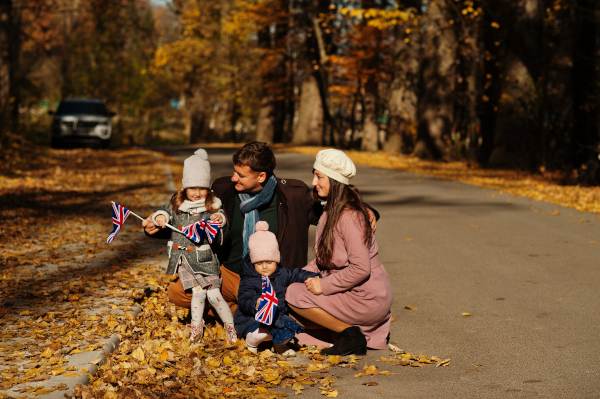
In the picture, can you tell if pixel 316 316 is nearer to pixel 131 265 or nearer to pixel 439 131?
pixel 131 265

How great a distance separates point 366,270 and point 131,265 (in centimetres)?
384

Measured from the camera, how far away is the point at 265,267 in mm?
5012

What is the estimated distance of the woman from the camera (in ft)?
16.2

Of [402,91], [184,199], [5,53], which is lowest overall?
[184,199]

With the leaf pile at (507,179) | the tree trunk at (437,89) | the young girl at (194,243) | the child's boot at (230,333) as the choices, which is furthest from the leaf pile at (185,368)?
the tree trunk at (437,89)

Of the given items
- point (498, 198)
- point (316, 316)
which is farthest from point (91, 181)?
point (316, 316)

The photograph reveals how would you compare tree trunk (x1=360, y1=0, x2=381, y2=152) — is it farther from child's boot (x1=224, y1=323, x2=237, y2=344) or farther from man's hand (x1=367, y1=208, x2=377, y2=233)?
child's boot (x1=224, y1=323, x2=237, y2=344)

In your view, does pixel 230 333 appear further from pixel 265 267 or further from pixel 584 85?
pixel 584 85

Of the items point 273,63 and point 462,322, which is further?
point 273,63

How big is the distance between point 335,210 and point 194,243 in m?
1.07

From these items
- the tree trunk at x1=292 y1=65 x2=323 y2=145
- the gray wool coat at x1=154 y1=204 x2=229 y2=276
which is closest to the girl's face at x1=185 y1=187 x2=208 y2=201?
the gray wool coat at x1=154 y1=204 x2=229 y2=276

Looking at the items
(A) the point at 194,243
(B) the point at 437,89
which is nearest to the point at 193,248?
(A) the point at 194,243

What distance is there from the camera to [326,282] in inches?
197

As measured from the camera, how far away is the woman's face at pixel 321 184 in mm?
5102
